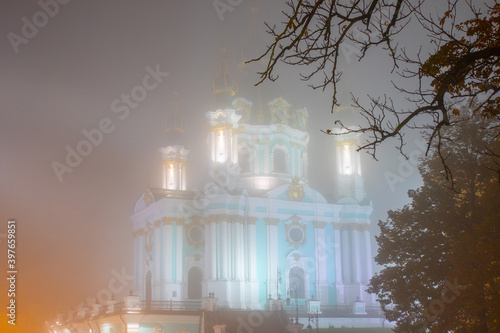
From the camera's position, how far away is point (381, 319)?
37.5 m

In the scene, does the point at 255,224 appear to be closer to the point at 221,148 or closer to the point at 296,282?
the point at 296,282

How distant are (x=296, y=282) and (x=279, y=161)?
7933 millimetres

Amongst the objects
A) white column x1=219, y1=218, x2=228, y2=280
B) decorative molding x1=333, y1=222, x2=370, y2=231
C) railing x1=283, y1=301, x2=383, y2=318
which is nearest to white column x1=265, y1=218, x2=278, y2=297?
railing x1=283, y1=301, x2=383, y2=318

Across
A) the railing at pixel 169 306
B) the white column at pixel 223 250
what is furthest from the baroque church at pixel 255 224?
the railing at pixel 169 306

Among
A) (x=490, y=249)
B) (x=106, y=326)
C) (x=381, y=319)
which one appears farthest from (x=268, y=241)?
(x=490, y=249)

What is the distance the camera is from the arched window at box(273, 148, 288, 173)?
140 ft

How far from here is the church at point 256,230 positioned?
37375 millimetres

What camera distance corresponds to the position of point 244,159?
139 feet

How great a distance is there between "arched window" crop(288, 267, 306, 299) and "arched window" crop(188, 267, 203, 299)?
17.6 feet

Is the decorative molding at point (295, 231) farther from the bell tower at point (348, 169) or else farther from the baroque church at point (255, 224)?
the bell tower at point (348, 169)

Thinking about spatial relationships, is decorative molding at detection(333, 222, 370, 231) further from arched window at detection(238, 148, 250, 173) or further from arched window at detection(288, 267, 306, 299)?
arched window at detection(238, 148, 250, 173)

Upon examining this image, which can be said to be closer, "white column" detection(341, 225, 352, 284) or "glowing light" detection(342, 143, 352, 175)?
"white column" detection(341, 225, 352, 284)

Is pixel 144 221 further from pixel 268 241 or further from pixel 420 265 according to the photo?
pixel 420 265

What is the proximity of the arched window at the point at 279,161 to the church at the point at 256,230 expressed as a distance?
65 mm
